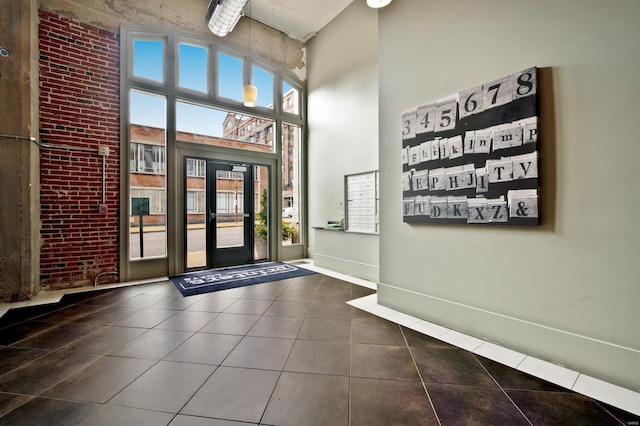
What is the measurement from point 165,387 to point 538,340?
101 inches

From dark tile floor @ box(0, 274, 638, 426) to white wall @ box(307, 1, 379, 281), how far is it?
1977mm

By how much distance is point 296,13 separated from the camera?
5219mm

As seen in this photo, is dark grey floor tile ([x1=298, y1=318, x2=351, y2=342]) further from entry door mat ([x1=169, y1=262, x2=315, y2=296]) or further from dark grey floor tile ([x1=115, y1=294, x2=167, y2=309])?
dark grey floor tile ([x1=115, y1=294, x2=167, y2=309])

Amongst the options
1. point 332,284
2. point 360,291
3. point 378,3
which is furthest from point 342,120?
point 360,291

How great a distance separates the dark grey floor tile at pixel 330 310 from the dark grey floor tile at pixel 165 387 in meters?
1.22

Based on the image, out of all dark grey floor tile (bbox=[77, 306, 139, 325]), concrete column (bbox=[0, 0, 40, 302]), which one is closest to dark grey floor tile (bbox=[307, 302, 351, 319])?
dark grey floor tile (bbox=[77, 306, 139, 325])

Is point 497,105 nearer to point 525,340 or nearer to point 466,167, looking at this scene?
point 466,167

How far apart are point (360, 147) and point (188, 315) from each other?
11.4 ft

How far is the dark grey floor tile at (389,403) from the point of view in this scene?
1.39m

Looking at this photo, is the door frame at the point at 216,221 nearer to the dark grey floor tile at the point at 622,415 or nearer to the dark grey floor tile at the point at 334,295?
the dark grey floor tile at the point at 334,295

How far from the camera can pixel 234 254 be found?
525 centimetres

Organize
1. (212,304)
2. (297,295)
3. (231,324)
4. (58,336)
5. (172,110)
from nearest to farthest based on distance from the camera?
(58,336), (231,324), (212,304), (297,295), (172,110)

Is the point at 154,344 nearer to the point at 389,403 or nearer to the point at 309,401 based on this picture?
the point at 309,401

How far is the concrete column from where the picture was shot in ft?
10.4
